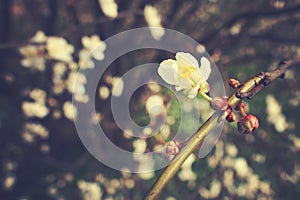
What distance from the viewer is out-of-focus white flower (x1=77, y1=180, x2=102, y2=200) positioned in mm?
1813

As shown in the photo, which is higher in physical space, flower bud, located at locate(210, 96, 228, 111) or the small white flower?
the small white flower

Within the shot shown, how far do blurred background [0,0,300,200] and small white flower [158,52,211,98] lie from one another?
0.62 meters

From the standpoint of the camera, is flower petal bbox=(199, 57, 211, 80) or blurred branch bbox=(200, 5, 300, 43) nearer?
flower petal bbox=(199, 57, 211, 80)

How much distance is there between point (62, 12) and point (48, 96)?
1.26 ft

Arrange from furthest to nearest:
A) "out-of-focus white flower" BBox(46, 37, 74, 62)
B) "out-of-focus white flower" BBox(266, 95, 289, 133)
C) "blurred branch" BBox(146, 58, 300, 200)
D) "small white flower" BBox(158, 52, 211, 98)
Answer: "out-of-focus white flower" BBox(46, 37, 74, 62)
"out-of-focus white flower" BBox(266, 95, 289, 133)
"small white flower" BBox(158, 52, 211, 98)
"blurred branch" BBox(146, 58, 300, 200)

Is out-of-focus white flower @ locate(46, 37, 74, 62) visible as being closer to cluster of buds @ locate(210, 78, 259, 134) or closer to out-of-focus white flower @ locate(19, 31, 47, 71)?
out-of-focus white flower @ locate(19, 31, 47, 71)

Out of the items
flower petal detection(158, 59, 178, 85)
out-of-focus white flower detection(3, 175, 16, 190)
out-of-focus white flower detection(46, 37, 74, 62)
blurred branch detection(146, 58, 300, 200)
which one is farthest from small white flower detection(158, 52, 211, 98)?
out-of-focus white flower detection(3, 175, 16, 190)

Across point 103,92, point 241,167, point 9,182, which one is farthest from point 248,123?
point 9,182

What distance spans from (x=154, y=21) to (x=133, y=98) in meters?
0.36

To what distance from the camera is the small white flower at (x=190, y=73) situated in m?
1.19

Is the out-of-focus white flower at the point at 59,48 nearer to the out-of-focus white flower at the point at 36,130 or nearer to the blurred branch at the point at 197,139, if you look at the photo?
the out-of-focus white flower at the point at 36,130

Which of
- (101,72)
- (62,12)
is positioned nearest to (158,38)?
(101,72)

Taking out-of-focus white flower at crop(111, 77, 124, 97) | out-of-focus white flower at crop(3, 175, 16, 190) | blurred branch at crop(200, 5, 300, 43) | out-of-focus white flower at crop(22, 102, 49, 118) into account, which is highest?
out-of-focus white flower at crop(22, 102, 49, 118)

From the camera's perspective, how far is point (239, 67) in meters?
1.82
